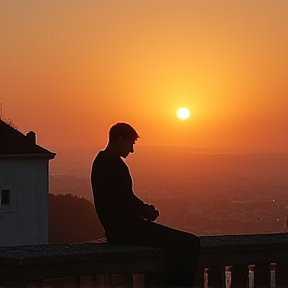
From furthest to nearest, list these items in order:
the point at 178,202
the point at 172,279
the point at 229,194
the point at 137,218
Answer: the point at 229,194, the point at 178,202, the point at 137,218, the point at 172,279

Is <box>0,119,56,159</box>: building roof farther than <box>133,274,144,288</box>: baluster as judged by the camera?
Yes

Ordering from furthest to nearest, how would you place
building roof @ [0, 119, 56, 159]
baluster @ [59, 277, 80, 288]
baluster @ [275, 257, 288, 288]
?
building roof @ [0, 119, 56, 159] < baluster @ [275, 257, 288, 288] < baluster @ [59, 277, 80, 288]

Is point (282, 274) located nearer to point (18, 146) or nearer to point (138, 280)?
point (138, 280)

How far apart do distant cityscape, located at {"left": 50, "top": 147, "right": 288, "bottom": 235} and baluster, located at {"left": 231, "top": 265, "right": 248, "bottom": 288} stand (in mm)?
38712

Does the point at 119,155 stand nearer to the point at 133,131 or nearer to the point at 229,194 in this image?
the point at 133,131

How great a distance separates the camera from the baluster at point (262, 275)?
22.5 ft

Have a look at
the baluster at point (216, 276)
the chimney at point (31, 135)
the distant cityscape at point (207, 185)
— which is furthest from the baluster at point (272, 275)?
the chimney at point (31, 135)

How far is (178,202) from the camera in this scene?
70.0 metres

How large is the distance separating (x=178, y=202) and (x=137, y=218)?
63224mm

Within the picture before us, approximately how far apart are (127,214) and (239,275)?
0.91 meters

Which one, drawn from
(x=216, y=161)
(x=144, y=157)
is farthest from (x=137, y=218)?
(x=216, y=161)

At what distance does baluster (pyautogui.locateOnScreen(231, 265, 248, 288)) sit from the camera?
6.79 meters

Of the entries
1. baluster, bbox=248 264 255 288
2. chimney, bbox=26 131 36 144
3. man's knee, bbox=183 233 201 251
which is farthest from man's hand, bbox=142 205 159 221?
chimney, bbox=26 131 36 144

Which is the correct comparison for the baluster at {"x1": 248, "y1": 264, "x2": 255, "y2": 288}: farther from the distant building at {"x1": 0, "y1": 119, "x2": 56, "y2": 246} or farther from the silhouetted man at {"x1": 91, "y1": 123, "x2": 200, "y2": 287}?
the distant building at {"x1": 0, "y1": 119, "x2": 56, "y2": 246}
